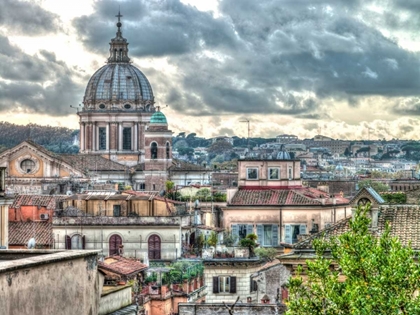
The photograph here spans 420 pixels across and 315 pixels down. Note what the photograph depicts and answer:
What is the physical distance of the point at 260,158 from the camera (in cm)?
7838

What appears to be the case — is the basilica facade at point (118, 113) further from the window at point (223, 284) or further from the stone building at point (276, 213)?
the window at point (223, 284)

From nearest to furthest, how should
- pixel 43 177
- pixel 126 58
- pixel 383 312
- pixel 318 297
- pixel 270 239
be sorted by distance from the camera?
pixel 383 312 → pixel 318 297 → pixel 270 239 → pixel 43 177 → pixel 126 58

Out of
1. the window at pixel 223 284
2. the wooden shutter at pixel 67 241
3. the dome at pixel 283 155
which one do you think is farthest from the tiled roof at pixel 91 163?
the window at pixel 223 284

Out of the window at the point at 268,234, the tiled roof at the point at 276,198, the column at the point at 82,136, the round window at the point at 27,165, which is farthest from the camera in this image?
the column at the point at 82,136

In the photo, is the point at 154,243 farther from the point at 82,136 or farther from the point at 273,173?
the point at 82,136

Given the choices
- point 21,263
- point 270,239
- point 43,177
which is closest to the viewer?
point 21,263

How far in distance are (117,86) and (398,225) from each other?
344 feet

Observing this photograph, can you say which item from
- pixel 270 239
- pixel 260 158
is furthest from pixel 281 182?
pixel 270 239

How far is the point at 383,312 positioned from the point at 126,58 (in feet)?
393

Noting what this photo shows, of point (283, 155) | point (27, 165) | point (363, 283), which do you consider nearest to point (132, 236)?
point (283, 155)

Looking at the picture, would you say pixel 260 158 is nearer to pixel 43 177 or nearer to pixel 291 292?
pixel 43 177

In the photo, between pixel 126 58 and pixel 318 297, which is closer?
pixel 318 297

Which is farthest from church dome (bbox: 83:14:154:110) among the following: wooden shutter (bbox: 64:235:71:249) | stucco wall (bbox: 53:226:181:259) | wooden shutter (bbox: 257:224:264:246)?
wooden shutter (bbox: 64:235:71:249)

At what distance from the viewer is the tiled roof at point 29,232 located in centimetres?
5481
